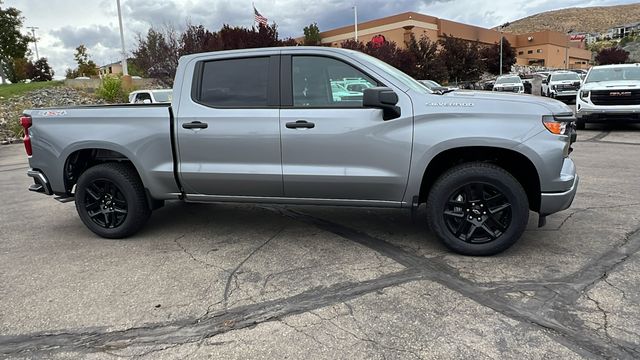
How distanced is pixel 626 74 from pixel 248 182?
13.0 meters

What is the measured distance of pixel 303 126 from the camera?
4391 mm

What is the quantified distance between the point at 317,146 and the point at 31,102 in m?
25.9

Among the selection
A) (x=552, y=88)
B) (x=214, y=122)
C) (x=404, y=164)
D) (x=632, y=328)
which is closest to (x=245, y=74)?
(x=214, y=122)

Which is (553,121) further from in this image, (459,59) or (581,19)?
(581,19)

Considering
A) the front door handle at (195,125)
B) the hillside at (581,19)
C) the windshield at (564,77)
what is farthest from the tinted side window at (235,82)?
the hillside at (581,19)

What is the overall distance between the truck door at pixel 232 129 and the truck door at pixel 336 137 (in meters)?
0.14

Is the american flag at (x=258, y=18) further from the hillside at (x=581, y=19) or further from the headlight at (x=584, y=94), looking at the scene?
the hillside at (x=581, y=19)

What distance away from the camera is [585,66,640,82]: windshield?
13312mm

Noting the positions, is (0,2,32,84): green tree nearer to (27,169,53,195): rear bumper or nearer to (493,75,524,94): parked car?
(493,75,524,94): parked car

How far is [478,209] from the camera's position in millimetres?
4305

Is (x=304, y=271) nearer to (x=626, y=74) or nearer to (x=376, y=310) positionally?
(x=376, y=310)

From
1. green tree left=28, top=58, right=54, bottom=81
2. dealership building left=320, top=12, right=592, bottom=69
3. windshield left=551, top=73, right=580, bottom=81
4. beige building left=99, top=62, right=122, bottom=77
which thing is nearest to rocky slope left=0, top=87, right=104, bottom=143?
beige building left=99, top=62, right=122, bottom=77

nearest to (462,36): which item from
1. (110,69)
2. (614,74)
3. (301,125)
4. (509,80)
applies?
(509,80)

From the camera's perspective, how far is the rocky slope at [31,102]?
59.3 feet
